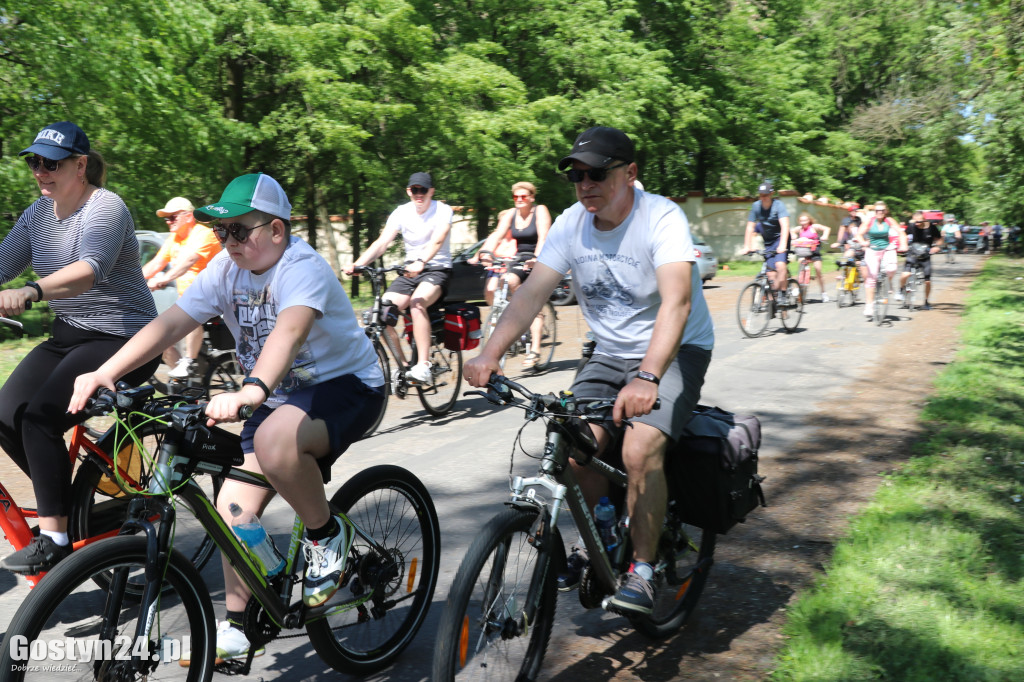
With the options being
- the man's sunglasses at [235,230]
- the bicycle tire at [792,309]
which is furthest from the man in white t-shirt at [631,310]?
the bicycle tire at [792,309]

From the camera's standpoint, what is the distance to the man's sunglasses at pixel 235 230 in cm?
317

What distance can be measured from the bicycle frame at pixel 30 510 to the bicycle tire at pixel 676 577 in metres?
2.19

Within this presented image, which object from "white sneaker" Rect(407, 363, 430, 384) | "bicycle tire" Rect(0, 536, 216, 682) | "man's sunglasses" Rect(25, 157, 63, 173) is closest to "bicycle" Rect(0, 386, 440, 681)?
"bicycle tire" Rect(0, 536, 216, 682)

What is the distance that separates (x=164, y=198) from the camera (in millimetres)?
17750

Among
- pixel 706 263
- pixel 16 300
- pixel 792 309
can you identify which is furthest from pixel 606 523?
pixel 706 263

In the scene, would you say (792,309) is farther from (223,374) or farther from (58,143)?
(58,143)

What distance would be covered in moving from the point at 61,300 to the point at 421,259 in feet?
14.9

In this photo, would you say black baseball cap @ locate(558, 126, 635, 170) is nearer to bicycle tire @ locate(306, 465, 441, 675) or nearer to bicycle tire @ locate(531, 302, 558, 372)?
bicycle tire @ locate(306, 465, 441, 675)

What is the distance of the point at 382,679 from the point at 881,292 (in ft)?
44.8

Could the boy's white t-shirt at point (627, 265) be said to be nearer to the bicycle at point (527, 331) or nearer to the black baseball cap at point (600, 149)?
the black baseball cap at point (600, 149)

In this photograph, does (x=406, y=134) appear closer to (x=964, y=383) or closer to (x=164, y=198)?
(x=164, y=198)

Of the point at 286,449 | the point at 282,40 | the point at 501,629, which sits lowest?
the point at 501,629

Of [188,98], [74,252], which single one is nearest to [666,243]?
[74,252]

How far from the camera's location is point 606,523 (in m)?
3.49
